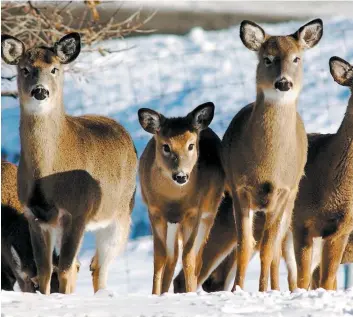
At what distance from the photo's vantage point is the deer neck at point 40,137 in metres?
10.2

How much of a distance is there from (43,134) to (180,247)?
157 cm

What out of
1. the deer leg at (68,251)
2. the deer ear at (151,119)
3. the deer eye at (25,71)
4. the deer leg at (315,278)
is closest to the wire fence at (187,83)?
the deer leg at (315,278)

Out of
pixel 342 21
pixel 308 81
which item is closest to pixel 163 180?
pixel 308 81

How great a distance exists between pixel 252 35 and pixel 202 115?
2.50 feet

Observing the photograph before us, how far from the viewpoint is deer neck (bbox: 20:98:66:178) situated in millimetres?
10188

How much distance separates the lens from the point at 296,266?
1118 cm

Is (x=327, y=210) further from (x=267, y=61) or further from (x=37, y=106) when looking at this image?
(x=37, y=106)

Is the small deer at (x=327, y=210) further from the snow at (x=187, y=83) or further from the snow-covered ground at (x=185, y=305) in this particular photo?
the snow at (x=187, y=83)

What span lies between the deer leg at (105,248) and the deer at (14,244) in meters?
0.35

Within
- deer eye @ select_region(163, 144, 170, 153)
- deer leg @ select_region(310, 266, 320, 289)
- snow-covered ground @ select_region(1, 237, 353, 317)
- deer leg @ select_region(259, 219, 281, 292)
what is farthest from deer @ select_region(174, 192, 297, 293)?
snow-covered ground @ select_region(1, 237, 353, 317)

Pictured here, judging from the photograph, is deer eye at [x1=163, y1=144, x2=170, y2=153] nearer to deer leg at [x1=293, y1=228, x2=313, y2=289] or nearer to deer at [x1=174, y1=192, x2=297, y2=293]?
deer at [x1=174, y1=192, x2=297, y2=293]

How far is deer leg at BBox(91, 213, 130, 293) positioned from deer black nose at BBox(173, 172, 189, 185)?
123cm

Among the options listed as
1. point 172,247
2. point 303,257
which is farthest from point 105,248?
point 303,257

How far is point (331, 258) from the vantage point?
10812 millimetres
